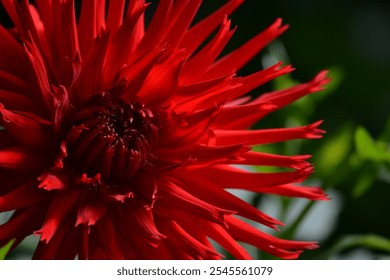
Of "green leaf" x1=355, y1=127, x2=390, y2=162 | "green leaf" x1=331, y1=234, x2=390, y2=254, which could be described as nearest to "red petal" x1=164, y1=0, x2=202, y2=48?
"green leaf" x1=355, y1=127, x2=390, y2=162

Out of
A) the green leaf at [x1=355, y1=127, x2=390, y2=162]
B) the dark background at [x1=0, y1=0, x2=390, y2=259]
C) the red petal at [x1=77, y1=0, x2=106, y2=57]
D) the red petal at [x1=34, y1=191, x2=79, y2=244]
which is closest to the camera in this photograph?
the red petal at [x1=34, y1=191, x2=79, y2=244]

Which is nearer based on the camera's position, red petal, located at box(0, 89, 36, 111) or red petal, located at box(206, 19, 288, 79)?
red petal, located at box(0, 89, 36, 111)

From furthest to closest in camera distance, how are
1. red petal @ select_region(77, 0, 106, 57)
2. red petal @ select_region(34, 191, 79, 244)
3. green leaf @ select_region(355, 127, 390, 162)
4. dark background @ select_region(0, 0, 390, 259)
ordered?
dark background @ select_region(0, 0, 390, 259) → green leaf @ select_region(355, 127, 390, 162) → red petal @ select_region(77, 0, 106, 57) → red petal @ select_region(34, 191, 79, 244)

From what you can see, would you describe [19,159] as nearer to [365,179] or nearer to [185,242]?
[185,242]

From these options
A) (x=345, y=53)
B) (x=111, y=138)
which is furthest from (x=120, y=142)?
(x=345, y=53)

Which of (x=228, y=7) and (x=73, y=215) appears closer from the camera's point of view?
(x=73, y=215)

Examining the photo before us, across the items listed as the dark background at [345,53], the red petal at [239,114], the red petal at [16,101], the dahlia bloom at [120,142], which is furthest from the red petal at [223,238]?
the dark background at [345,53]

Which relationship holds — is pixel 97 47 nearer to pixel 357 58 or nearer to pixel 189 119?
pixel 189 119

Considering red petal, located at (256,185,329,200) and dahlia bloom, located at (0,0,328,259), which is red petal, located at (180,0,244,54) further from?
red petal, located at (256,185,329,200)

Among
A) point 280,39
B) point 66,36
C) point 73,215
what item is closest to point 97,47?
point 66,36
